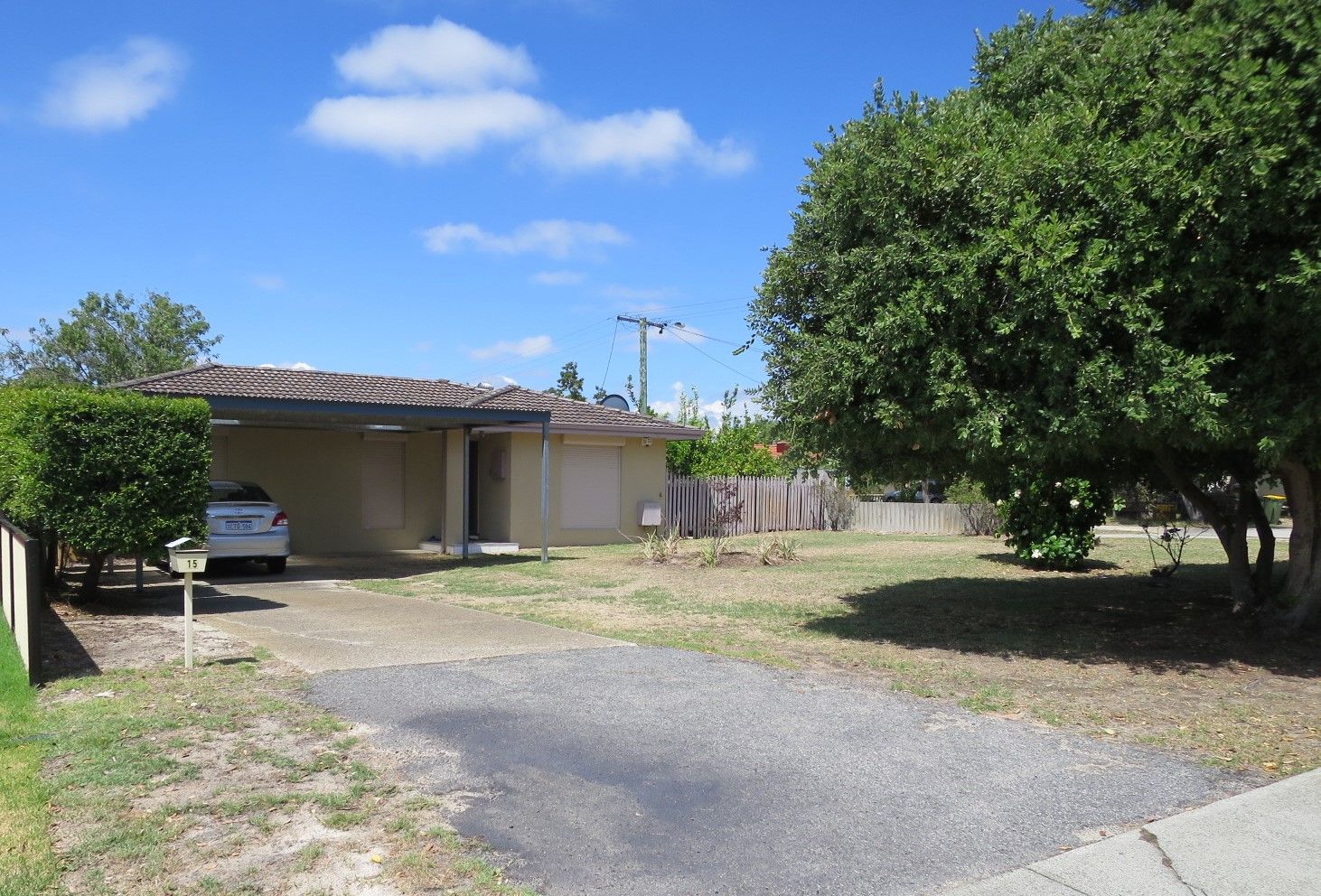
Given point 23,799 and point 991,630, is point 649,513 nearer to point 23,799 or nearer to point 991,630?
point 991,630

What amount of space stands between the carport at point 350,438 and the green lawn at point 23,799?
8496 mm

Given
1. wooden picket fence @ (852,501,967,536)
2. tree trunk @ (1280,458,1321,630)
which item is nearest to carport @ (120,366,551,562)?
tree trunk @ (1280,458,1321,630)

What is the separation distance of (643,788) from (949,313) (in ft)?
16.8

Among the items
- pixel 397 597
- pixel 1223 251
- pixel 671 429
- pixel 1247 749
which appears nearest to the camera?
pixel 1247 749

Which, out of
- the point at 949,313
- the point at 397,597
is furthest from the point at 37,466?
the point at 949,313

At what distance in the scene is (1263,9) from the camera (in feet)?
25.1

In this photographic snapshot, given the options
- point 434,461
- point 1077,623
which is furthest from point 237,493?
point 1077,623

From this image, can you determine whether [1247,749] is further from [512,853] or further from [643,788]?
[512,853]

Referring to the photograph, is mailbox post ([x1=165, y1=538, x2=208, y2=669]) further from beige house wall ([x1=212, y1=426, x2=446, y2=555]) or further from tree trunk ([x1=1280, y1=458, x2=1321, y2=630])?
beige house wall ([x1=212, y1=426, x2=446, y2=555])

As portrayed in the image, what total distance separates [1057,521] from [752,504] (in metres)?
11.6

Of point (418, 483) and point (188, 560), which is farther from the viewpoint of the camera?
point (418, 483)

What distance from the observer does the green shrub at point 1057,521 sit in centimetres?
1609

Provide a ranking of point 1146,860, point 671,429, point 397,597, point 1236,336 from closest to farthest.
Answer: point 1146,860, point 1236,336, point 397,597, point 671,429

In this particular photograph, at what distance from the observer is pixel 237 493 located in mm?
15719
